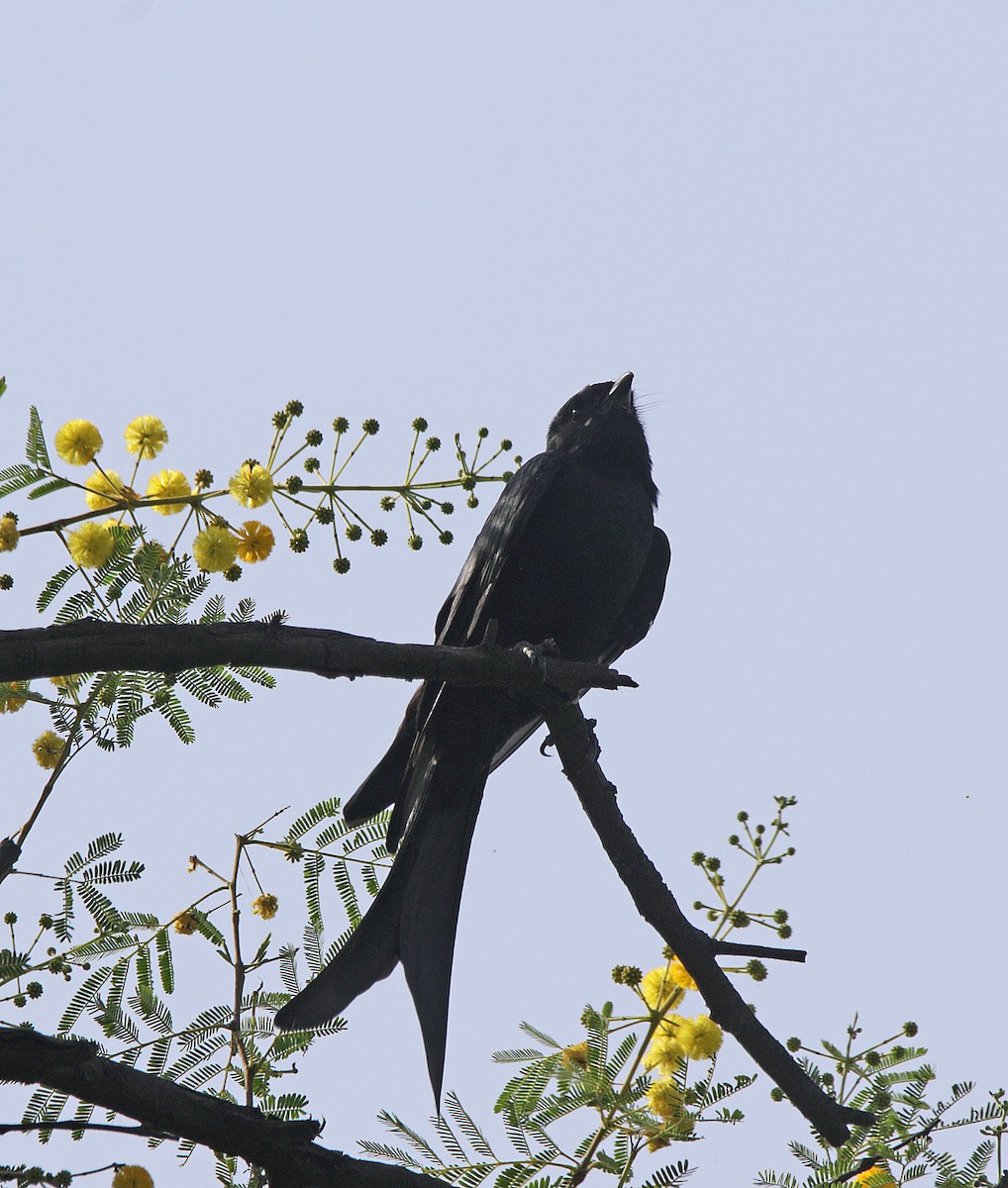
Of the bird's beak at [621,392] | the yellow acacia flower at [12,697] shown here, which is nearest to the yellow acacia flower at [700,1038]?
the yellow acacia flower at [12,697]

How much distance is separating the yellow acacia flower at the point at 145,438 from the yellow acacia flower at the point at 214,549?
319mm

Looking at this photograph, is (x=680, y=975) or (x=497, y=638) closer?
(x=680, y=975)

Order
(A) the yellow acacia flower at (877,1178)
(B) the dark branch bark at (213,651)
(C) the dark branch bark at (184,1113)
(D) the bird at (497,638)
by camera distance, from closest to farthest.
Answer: (C) the dark branch bark at (184,1113)
(B) the dark branch bark at (213,651)
(A) the yellow acacia flower at (877,1178)
(D) the bird at (497,638)

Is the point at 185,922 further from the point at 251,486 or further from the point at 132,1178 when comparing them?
the point at 251,486

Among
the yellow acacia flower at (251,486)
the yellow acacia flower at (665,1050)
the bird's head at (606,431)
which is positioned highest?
the bird's head at (606,431)

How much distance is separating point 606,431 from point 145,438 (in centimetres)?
281

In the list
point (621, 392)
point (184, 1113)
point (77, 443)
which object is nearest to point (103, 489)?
point (77, 443)

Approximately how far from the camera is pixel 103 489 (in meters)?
3.26

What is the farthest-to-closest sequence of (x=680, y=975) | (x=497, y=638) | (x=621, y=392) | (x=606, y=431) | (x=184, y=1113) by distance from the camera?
(x=621, y=392) < (x=606, y=431) < (x=497, y=638) < (x=680, y=975) < (x=184, y=1113)

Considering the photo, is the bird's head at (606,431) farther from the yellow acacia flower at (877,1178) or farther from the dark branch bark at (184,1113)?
the dark branch bark at (184,1113)

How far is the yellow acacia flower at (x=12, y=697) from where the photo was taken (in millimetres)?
3303

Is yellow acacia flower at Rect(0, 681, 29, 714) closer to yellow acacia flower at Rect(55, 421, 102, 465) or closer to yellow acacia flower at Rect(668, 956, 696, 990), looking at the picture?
yellow acacia flower at Rect(55, 421, 102, 465)

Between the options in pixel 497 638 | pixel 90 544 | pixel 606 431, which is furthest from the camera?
pixel 606 431

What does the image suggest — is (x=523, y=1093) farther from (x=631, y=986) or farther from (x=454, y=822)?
(x=454, y=822)
